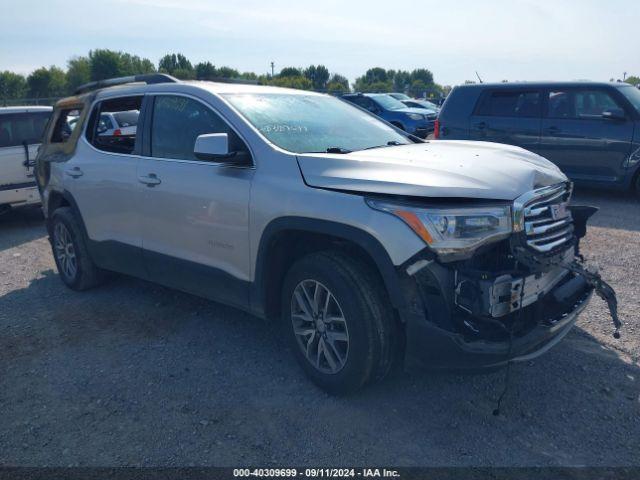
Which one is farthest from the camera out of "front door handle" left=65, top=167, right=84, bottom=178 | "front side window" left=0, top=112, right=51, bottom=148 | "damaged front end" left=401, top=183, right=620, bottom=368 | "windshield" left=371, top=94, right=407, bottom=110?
"windshield" left=371, top=94, right=407, bottom=110

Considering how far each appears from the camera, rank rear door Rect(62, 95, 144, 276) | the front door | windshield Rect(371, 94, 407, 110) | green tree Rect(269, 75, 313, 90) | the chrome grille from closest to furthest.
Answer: the chrome grille → the front door → rear door Rect(62, 95, 144, 276) → windshield Rect(371, 94, 407, 110) → green tree Rect(269, 75, 313, 90)

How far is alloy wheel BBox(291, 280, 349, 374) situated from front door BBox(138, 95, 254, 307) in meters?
0.45

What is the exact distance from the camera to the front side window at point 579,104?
823 centimetres

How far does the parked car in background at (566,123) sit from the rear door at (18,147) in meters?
6.47

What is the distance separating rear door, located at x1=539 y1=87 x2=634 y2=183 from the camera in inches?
318

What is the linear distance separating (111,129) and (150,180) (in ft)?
4.45

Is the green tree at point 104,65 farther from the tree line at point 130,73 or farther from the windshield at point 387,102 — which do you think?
the windshield at point 387,102

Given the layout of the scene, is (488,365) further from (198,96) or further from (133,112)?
(133,112)

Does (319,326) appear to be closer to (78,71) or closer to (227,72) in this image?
(227,72)

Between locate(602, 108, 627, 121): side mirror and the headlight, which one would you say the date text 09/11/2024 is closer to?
the headlight

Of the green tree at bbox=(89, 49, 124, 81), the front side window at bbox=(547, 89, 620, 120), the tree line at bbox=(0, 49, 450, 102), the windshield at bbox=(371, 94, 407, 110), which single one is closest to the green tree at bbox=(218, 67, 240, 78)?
the tree line at bbox=(0, 49, 450, 102)

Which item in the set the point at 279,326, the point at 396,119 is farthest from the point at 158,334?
the point at 396,119

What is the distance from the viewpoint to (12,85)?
60094mm

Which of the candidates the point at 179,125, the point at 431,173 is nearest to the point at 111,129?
the point at 179,125
